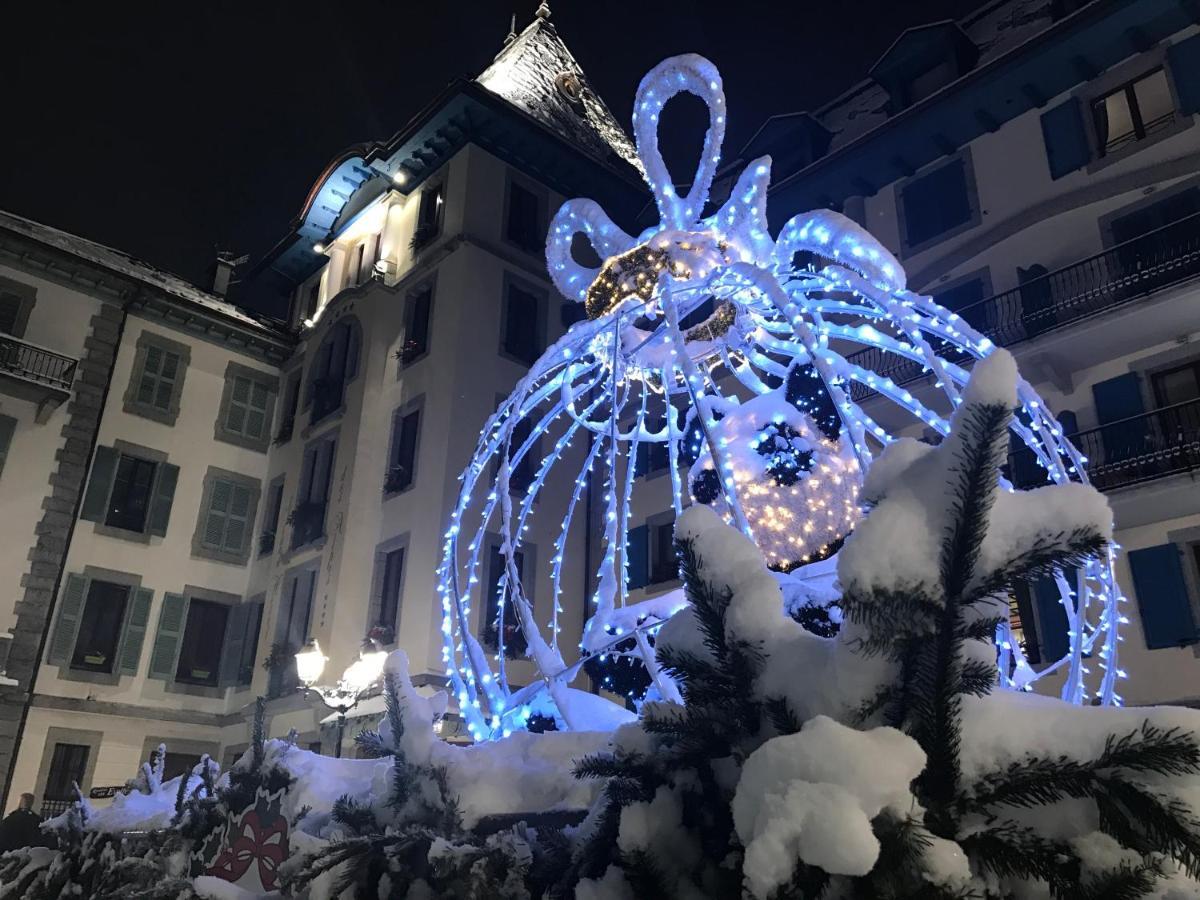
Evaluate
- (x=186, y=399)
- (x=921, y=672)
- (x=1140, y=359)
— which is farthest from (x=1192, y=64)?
(x=186, y=399)

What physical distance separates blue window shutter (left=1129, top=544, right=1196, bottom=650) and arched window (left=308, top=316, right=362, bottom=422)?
15.1m

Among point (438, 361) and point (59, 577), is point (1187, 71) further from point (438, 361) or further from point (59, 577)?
point (59, 577)

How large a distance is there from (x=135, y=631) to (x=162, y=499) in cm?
296

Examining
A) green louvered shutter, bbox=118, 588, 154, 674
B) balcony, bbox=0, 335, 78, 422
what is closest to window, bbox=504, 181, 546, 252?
balcony, bbox=0, 335, 78, 422

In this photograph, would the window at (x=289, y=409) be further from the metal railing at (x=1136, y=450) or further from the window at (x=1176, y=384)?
the window at (x=1176, y=384)

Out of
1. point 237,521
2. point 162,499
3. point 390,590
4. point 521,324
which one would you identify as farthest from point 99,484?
point 521,324

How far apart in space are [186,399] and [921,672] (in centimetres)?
2151

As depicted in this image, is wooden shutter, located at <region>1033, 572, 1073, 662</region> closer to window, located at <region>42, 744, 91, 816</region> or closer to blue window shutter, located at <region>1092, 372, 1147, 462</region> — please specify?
blue window shutter, located at <region>1092, 372, 1147, 462</region>

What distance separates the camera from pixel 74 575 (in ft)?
57.0

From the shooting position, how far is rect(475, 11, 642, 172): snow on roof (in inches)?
797

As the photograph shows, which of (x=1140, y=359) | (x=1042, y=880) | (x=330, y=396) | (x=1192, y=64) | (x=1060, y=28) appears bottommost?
(x=1042, y=880)

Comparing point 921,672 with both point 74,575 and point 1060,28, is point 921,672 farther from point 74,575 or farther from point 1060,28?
point 74,575

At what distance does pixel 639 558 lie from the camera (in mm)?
17078

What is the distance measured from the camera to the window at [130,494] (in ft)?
60.7
